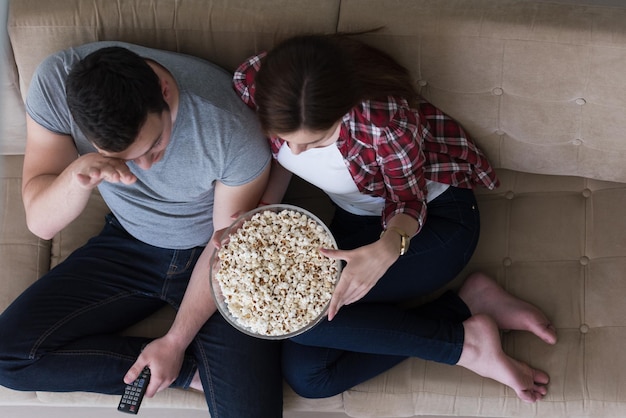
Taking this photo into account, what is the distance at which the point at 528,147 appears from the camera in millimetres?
1840

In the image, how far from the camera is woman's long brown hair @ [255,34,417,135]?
1304mm

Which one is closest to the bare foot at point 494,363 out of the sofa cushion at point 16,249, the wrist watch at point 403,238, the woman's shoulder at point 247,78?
the wrist watch at point 403,238

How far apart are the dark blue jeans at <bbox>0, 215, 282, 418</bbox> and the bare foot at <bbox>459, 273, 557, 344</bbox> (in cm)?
57

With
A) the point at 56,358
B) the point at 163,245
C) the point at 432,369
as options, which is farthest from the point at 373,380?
the point at 56,358

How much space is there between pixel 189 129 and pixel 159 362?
65 cm

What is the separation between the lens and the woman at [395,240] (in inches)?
61.6

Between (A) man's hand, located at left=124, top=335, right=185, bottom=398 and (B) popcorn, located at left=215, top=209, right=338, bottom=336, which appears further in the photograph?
(A) man's hand, located at left=124, top=335, right=185, bottom=398

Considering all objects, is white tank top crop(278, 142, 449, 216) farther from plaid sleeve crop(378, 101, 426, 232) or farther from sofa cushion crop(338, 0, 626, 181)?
sofa cushion crop(338, 0, 626, 181)

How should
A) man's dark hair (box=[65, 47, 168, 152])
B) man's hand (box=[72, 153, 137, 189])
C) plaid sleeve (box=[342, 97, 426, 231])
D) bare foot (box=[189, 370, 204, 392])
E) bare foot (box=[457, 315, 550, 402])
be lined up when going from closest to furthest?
man's dark hair (box=[65, 47, 168, 152]) < man's hand (box=[72, 153, 137, 189]) < plaid sleeve (box=[342, 97, 426, 231]) < bare foot (box=[457, 315, 550, 402]) < bare foot (box=[189, 370, 204, 392])

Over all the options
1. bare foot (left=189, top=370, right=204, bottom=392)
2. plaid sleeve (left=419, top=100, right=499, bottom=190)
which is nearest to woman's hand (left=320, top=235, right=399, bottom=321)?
plaid sleeve (left=419, top=100, right=499, bottom=190)

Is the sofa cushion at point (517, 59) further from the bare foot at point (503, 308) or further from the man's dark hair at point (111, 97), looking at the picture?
the man's dark hair at point (111, 97)

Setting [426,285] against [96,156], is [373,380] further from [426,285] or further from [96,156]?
[96,156]

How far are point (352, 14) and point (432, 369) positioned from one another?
3.22 ft

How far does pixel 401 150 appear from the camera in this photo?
1.56m
